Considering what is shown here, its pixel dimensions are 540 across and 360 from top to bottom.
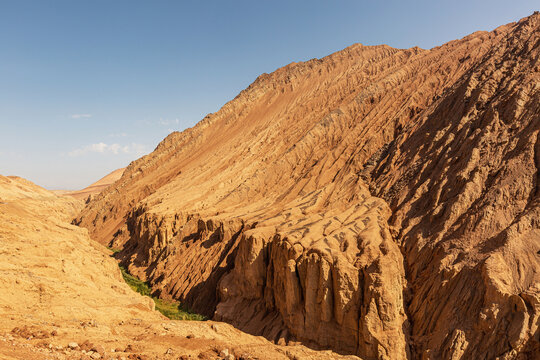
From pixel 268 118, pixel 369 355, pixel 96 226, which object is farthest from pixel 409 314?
pixel 96 226

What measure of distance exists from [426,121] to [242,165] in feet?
64.7

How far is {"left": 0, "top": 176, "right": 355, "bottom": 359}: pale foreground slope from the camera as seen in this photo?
24.0 ft

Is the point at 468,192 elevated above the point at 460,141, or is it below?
below

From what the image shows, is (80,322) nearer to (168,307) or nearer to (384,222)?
(168,307)

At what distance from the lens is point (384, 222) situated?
66.1 ft

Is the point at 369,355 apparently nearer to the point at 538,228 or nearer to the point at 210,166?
the point at 538,228

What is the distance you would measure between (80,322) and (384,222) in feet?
53.8

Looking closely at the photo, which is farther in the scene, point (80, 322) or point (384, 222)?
point (384, 222)

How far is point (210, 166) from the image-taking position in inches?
1672

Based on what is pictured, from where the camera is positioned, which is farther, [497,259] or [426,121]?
[426,121]

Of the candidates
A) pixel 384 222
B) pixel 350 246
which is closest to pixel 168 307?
pixel 350 246

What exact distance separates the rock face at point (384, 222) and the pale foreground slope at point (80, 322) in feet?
21.8

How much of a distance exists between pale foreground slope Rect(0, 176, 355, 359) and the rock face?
21.8 ft

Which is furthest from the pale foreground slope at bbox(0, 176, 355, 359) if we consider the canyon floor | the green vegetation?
the green vegetation
